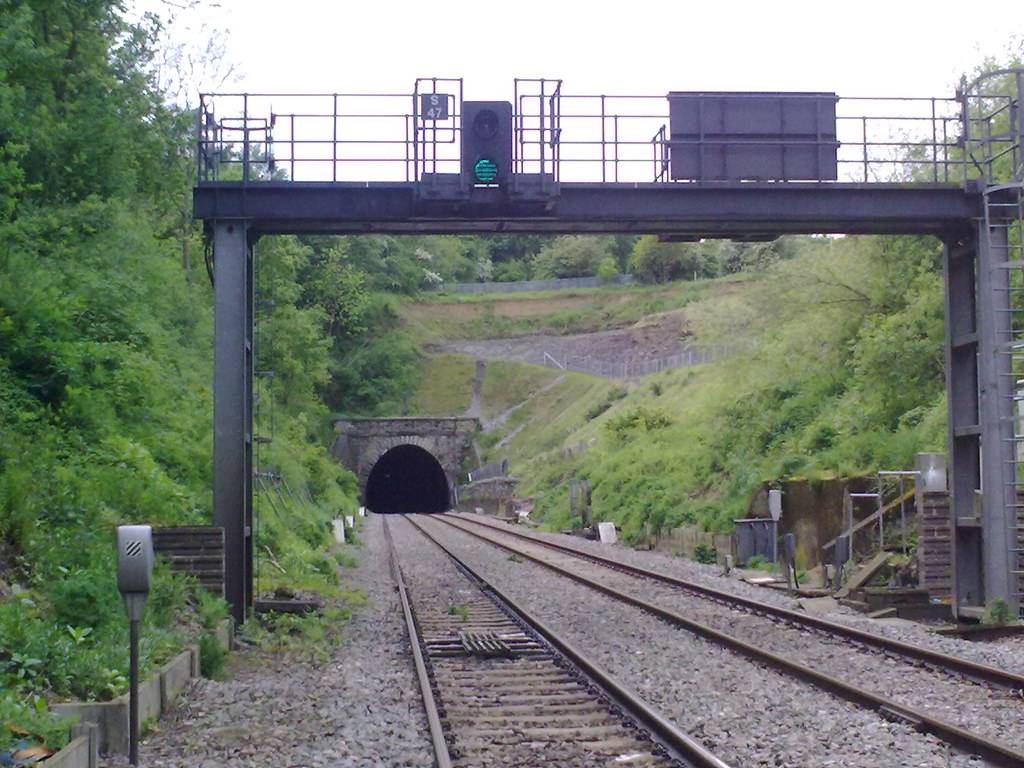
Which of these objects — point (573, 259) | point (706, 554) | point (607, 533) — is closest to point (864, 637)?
point (706, 554)

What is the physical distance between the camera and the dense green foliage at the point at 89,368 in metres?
10.7

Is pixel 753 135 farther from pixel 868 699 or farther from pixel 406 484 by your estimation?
pixel 406 484

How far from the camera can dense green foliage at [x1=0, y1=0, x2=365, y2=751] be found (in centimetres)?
1068

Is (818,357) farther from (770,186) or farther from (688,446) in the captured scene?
(770,186)

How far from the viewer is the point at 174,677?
10.7 metres

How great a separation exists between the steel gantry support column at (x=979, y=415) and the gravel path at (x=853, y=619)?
4.62 feet

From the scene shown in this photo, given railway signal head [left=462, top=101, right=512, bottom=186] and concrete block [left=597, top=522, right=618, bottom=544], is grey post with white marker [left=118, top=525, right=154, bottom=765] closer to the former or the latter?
railway signal head [left=462, top=101, right=512, bottom=186]

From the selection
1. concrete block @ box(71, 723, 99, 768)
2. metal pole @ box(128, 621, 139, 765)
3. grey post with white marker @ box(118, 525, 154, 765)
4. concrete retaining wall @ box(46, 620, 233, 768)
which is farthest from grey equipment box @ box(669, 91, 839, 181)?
concrete block @ box(71, 723, 99, 768)

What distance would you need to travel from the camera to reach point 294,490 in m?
34.4

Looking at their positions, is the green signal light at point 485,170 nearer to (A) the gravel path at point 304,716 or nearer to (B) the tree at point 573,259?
(A) the gravel path at point 304,716

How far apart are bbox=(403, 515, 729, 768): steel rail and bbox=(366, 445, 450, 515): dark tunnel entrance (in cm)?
5894

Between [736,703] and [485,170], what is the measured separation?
27.2 feet

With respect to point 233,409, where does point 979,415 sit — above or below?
below

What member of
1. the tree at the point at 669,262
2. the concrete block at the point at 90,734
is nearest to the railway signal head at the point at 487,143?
the concrete block at the point at 90,734
